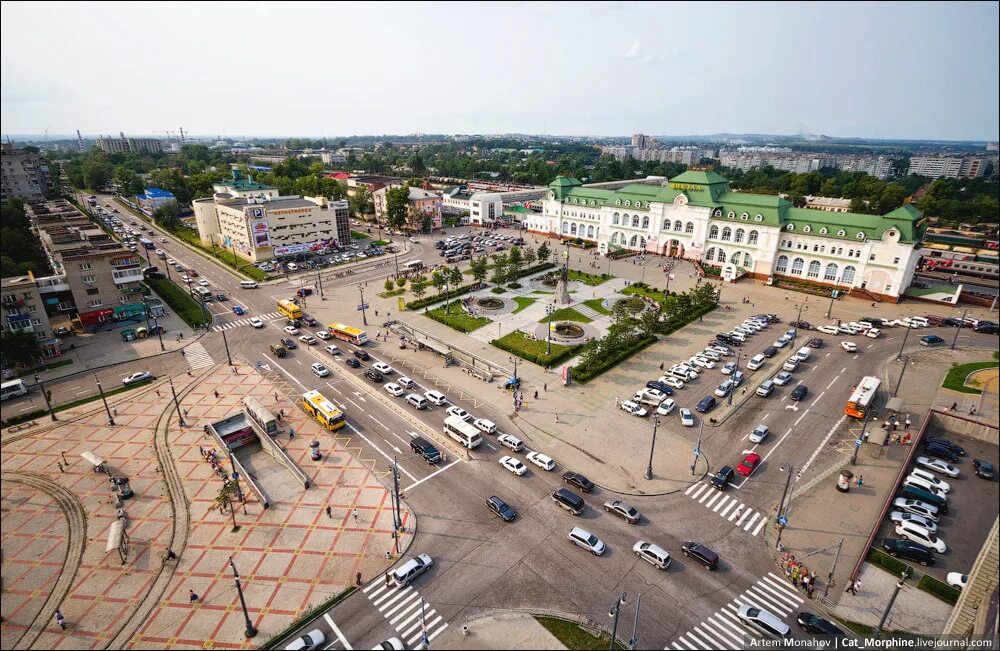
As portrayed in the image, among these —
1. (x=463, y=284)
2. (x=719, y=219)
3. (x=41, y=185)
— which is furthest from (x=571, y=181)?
(x=41, y=185)

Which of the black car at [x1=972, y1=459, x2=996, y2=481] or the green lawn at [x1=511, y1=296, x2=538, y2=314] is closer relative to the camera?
the black car at [x1=972, y1=459, x2=996, y2=481]

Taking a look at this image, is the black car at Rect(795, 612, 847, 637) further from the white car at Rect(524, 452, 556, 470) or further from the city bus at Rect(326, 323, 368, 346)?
the city bus at Rect(326, 323, 368, 346)

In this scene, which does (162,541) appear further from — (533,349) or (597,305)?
(597,305)

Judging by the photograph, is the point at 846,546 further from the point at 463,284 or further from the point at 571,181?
the point at 571,181

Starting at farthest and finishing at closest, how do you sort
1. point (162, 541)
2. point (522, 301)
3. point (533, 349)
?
point (522, 301) < point (533, 349) < point (162, 541)

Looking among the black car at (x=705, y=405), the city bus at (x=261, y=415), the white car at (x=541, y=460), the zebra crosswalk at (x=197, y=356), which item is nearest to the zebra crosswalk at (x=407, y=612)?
the white car at (x=541, y=460)

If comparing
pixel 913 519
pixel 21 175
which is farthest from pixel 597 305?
pixel 21 175

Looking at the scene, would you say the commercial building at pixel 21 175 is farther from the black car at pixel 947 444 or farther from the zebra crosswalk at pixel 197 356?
the black car at pixel 947 444

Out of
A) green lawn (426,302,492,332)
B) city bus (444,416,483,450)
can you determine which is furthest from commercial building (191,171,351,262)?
city bus (444,416,483,450)
